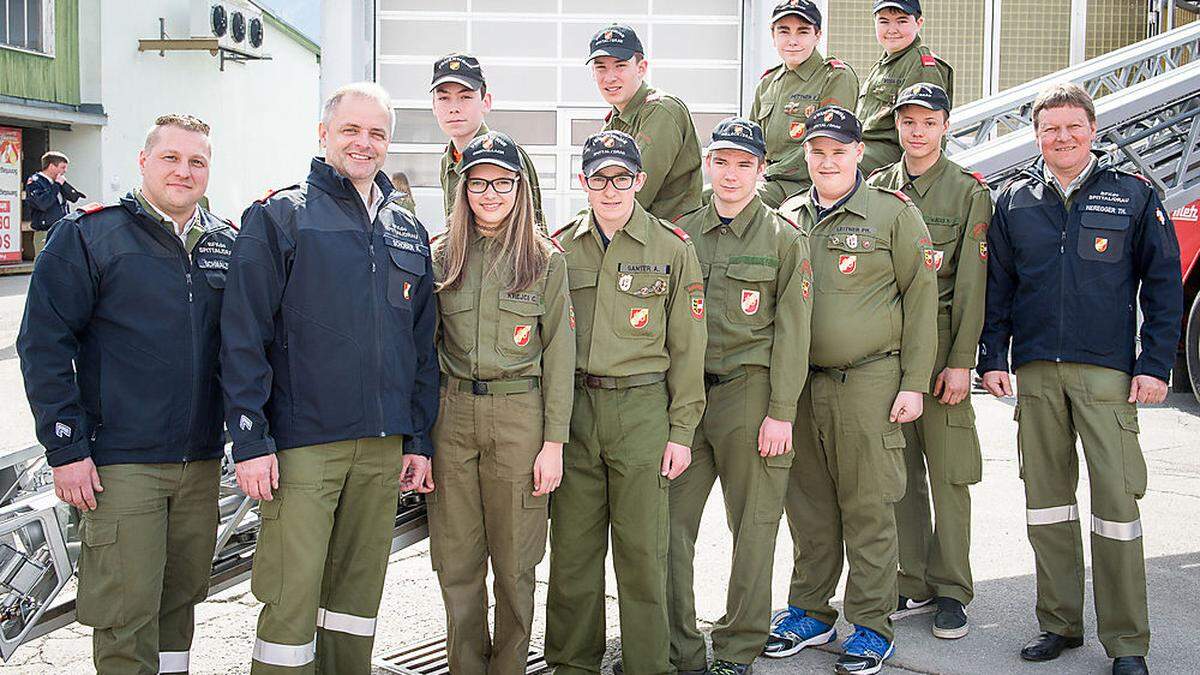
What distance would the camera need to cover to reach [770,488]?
416cm

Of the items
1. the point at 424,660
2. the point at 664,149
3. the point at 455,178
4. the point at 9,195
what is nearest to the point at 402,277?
the point at 455,178

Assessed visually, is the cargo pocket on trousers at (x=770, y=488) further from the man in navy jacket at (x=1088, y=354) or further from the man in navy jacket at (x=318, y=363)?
the man in navy jacket at (x=318, y=363)

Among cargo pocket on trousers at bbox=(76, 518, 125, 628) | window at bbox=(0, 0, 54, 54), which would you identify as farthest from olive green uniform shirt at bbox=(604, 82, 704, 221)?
window at bbox=(0, 0, 54, 54)

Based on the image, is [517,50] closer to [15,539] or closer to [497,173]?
[497,173]

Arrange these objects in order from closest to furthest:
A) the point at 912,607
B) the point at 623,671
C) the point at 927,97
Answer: the point at 623,671
the point at 927,97
the point at 912,607

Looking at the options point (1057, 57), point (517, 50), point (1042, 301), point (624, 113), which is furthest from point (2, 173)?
point (1042, 301)

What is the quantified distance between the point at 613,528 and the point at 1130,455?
1.92m

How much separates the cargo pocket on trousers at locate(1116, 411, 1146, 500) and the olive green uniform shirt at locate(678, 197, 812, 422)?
1202 mm

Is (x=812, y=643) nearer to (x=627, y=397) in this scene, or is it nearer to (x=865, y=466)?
(x=865, y=466)

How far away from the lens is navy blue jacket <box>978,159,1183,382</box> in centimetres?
423

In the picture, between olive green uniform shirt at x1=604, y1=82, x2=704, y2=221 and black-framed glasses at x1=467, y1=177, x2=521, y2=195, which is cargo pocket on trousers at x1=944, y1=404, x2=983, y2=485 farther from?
black-framed glasses at x1=467, y1=177, x2=521, y2=195

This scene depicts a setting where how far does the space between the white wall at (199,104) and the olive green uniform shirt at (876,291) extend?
21044 millimetres

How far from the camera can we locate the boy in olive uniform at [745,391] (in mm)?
4105

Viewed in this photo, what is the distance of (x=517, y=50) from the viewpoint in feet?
27.9
